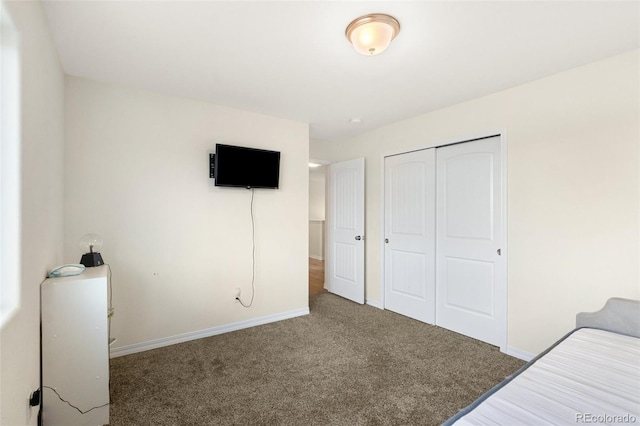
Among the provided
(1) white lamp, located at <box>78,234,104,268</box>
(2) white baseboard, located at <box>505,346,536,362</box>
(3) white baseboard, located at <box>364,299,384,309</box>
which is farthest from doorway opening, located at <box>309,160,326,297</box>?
(1) white lamp, located at <box>78,234,104,268</box>

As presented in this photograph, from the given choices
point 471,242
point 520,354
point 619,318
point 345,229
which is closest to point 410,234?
point 471,242

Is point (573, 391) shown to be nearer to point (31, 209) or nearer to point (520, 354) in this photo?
point (520, 354)

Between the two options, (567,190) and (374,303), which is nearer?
(567,190)

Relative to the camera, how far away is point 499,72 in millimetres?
2326

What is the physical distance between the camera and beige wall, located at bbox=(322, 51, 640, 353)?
6.72 ft

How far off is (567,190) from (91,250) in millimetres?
3606

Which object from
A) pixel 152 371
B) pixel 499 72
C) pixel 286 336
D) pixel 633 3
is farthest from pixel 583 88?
pixel 152 371

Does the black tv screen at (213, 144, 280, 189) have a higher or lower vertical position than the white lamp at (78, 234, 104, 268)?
higher

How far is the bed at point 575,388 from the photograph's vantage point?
1.04 meters

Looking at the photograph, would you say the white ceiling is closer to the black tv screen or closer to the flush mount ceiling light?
the flush mount ceiling light

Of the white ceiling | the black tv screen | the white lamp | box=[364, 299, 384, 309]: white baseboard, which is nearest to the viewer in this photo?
the white ceiling

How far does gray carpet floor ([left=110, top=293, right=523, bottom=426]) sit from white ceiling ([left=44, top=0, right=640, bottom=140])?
92.4 inches

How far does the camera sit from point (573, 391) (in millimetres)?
1197

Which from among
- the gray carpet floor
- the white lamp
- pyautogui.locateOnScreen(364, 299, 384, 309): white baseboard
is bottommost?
the gray carpet floor
